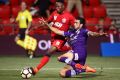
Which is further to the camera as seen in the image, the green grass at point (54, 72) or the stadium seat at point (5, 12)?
the stadium seat at point (5, 12)

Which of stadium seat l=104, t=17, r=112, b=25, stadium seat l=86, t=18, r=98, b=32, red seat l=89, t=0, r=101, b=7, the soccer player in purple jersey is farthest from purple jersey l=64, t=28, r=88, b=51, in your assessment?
red seat l=89, t=0, r=101, b=7

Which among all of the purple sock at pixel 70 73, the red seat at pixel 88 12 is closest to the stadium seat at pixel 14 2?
the red seat at pixel 88 12

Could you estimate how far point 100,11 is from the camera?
73.6 ft

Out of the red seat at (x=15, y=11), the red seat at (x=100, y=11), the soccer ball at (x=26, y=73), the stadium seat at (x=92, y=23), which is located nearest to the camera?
the soccer ball at (x=26, y=73)

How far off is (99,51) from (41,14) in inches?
129

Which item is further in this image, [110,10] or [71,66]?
[110,10]

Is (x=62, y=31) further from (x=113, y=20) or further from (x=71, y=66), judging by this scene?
(x=113, y=20)

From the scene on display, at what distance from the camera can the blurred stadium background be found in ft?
42.3

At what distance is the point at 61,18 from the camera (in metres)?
12.6

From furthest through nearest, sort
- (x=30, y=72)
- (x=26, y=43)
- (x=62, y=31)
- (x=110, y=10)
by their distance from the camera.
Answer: (x=110, y=10) < (x=26, y=43) < (x=62, y=31) < (x=30, y=72)

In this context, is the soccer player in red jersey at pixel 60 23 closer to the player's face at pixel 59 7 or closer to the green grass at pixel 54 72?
the player's face at pixel 59 7

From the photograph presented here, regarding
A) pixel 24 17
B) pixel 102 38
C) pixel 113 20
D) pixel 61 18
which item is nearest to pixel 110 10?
pixel 113 20

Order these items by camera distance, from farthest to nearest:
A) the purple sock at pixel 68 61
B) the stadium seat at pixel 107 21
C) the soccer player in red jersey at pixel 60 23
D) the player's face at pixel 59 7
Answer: the stadium seat at pixel 107 21 → the soccer player in red jersey at pixel 60 23 → the player's face at pixel 59 7 → the purple sock at pixel 68 61

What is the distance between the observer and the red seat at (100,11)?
2234cm
